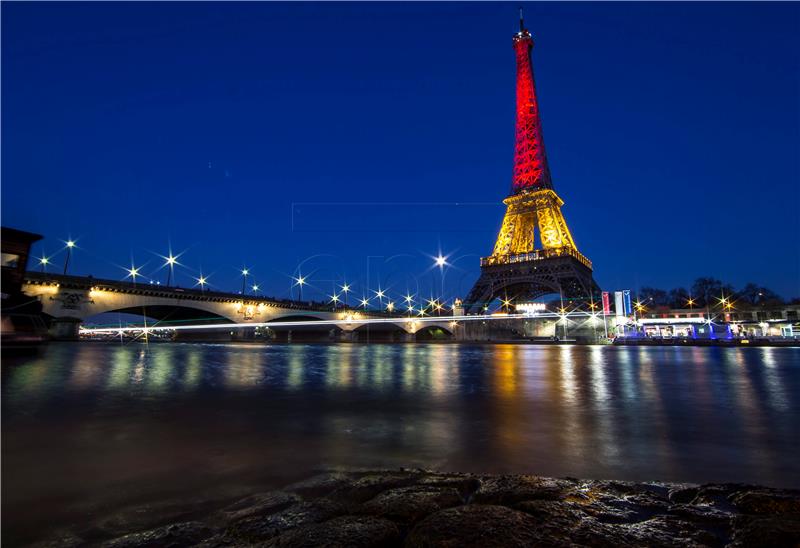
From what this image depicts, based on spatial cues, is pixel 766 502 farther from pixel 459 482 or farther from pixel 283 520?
pixel 283 520

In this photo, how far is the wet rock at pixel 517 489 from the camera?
392cm

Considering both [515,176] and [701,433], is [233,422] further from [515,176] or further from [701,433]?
[515,176]

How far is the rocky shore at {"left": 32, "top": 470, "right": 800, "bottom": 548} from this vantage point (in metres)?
3.08

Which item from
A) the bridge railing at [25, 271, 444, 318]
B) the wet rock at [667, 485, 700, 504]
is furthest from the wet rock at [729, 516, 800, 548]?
the bridge railing at [25, 271, 444, 318]

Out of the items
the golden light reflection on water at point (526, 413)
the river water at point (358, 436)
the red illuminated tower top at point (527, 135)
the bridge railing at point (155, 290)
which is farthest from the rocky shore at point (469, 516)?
the red illuminated tower top at point (527, 135)

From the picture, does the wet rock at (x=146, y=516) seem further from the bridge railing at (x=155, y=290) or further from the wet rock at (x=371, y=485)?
the bridge railing at (x=155, y=290)

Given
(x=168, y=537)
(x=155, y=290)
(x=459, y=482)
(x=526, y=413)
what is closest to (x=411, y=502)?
(x=459, y=482)

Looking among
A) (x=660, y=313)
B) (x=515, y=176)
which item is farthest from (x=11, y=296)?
(x=660, y=313)

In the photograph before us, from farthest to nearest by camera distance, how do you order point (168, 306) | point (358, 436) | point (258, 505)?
point (168, 306) < point (358, 436) < point (258, 505)

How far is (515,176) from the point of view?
89812mm

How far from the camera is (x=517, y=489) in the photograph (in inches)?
161

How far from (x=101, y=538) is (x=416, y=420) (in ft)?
18.3

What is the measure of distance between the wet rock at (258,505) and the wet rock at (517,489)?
Answer: 5.89ft

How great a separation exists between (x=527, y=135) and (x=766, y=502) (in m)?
96.3
